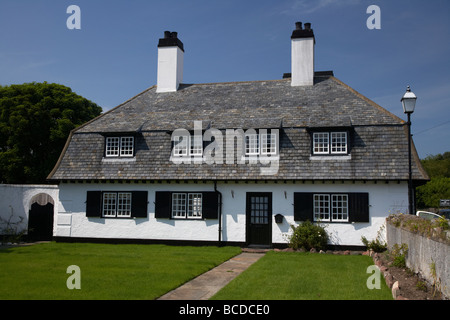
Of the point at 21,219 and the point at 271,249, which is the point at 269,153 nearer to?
the point at 271,249

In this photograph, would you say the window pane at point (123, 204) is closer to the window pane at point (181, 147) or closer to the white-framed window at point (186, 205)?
the white-framed window at point (186, 205)

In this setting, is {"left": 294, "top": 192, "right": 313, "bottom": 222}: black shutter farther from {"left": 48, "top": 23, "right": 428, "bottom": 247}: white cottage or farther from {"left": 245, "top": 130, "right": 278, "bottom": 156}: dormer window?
{"left": 245, "top": 130, "right": 278, "bottom": 156}: dormer window

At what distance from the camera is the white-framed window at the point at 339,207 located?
54.6 feet

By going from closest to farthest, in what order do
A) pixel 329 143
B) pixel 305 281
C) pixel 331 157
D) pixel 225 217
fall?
1. pixel 305 281
2. pixel 331 157
3. pixel 329 143
4. pixel 225 217

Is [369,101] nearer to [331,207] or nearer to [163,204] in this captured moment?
[331,207]

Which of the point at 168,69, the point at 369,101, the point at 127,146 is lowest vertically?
the point at 127,146

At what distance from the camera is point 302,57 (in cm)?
2112

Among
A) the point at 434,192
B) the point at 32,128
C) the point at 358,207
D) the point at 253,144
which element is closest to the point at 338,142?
the point at 358,207

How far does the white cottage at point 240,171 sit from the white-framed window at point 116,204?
1.9 inches

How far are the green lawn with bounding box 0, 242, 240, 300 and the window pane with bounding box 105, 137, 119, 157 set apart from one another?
14.4 feet

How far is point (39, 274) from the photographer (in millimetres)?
10711

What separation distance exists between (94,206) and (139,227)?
2416 mm

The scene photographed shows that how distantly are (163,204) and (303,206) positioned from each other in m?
6.20
